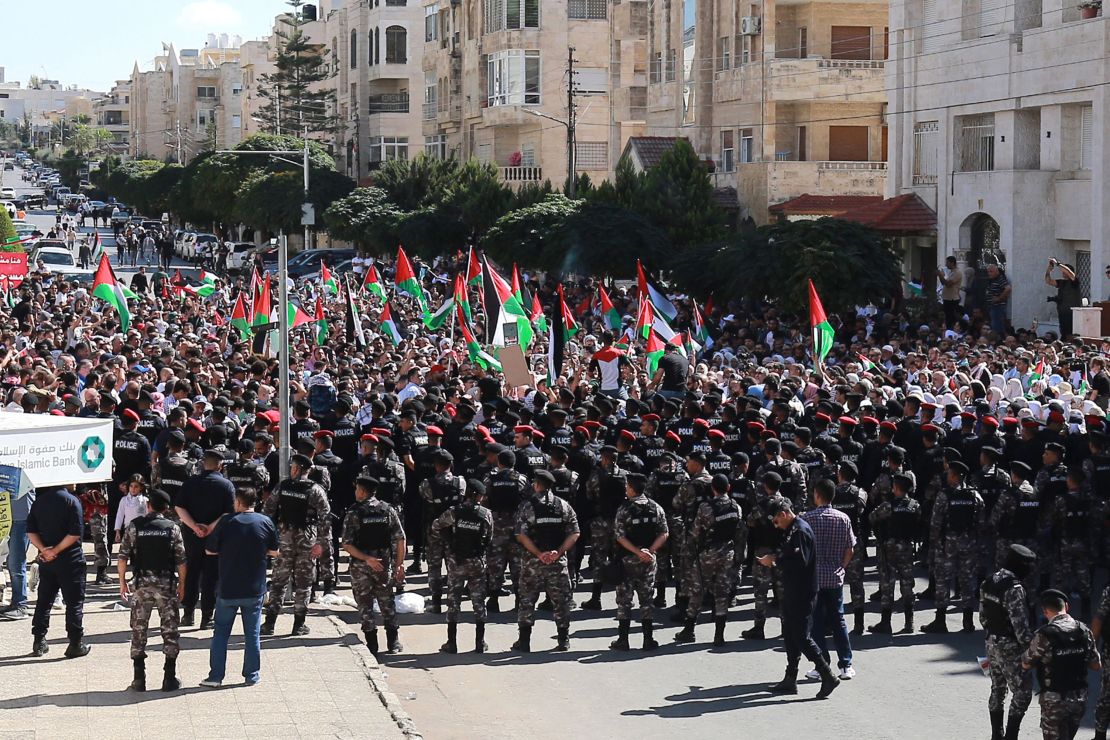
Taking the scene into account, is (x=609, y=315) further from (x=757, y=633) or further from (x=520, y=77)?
(x=520, y=77)

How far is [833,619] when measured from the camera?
42.0ft

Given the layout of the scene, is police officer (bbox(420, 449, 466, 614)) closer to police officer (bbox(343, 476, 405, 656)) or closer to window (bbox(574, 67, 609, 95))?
police officer (bbox(343, 476, 405, 656))

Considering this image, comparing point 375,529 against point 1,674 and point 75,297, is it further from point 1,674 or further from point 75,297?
point 75,297

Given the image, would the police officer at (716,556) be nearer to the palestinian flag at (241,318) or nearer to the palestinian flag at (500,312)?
the palestinian flag at (500,312)

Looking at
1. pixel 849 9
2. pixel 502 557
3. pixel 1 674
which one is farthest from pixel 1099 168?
pixel 1 674

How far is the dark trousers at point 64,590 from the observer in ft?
42.1

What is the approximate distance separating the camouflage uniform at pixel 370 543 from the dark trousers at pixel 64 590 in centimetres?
217

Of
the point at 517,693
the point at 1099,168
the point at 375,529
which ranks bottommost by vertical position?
the point at 517,693

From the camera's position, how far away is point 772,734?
449 inches

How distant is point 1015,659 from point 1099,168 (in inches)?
880

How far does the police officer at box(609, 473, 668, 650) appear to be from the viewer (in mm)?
13852

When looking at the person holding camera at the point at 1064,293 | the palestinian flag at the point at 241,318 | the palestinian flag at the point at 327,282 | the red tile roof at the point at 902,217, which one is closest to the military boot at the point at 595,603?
the palestinian flag at the point at 241,318

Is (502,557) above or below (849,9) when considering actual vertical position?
below

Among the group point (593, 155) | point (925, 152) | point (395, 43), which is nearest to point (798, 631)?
point (925, 152)
